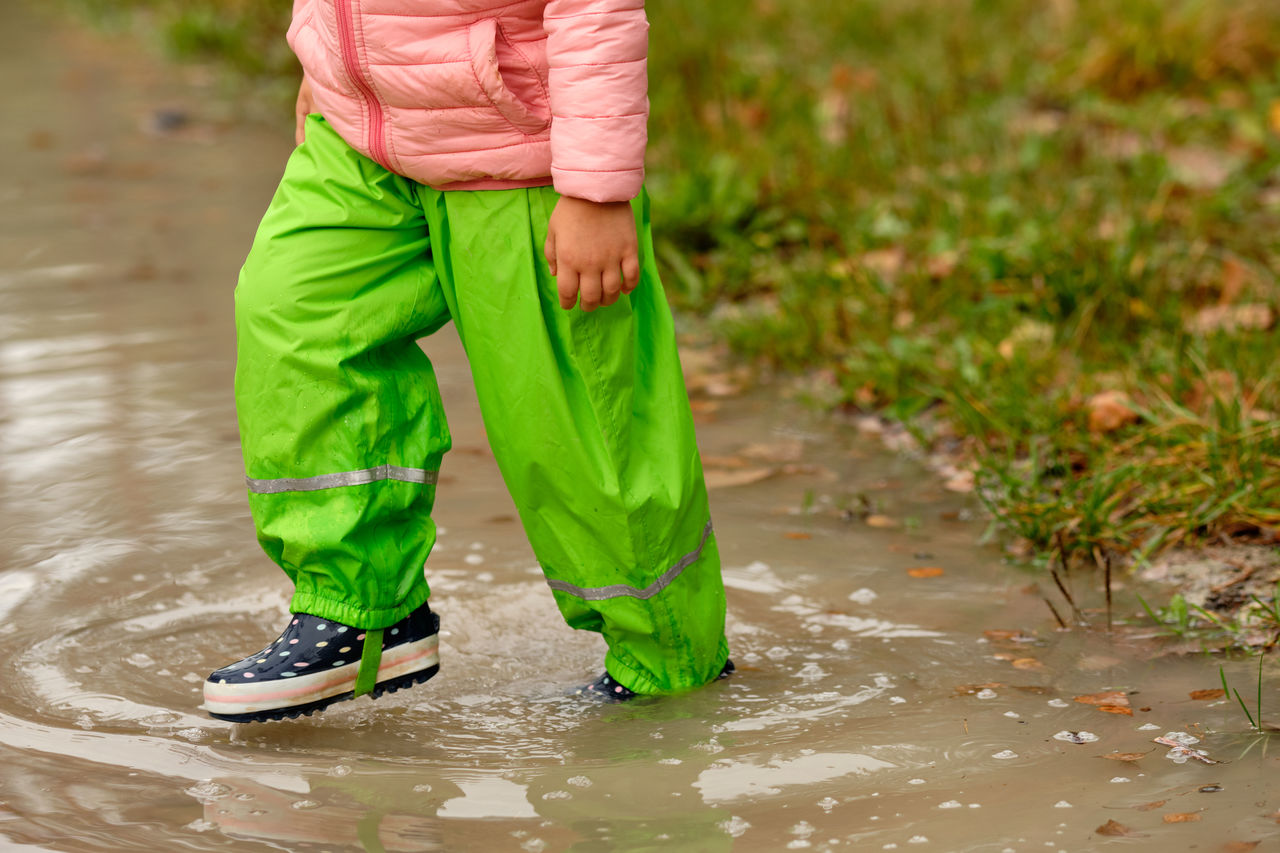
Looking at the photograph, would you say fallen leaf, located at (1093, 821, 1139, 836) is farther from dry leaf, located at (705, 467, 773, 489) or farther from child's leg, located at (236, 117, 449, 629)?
dry leaf, located at (705, 467, 773, 489)

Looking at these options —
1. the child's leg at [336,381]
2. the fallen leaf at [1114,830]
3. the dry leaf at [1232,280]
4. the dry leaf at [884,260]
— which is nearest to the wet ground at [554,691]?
the fallen leaf at [1114,830]

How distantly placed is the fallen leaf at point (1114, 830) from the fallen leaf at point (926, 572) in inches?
35.9

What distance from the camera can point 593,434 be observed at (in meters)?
2.06

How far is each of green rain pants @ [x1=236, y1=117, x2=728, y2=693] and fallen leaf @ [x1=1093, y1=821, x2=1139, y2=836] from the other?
67 centimetres

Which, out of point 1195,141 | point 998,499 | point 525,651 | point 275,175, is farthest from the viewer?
point 275,175

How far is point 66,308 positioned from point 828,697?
9.20 feet

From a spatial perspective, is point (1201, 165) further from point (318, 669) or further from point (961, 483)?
point (318, 669)

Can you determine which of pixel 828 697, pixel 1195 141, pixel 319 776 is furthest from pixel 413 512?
pixel 1195 141

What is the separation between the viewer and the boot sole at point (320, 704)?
6.55 feet

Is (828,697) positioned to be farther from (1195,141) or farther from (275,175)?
(275,175)

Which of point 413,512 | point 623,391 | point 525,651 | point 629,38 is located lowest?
point 525,651

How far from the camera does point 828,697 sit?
2.16m

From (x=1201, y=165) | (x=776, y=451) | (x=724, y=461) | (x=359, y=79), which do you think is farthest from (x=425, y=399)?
(x=1201, y=165)

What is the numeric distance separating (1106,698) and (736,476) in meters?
1.13
